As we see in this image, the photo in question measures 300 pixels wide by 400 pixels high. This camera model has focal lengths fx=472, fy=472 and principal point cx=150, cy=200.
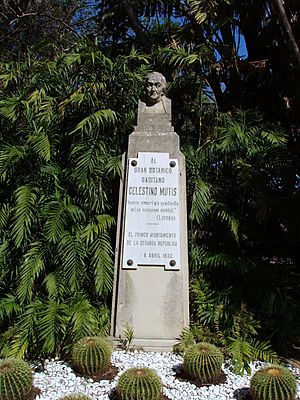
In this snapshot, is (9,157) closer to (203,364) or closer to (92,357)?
(92,357)

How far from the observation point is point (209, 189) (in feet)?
21.2

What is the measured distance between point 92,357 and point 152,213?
1.75 m

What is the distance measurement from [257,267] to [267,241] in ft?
3.92

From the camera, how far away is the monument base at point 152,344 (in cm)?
498

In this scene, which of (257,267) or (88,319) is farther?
(257,267)

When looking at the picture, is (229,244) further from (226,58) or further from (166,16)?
(166,16)

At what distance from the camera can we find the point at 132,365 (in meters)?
4.56

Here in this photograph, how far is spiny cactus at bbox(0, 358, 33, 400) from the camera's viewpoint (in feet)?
12.5

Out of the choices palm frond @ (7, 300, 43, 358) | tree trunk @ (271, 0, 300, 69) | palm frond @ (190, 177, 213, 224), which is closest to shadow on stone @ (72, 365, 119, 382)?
palm frond @ (7, 300, 43, 358)

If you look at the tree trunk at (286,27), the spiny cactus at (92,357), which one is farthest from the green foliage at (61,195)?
the tree trunk at (286,27)

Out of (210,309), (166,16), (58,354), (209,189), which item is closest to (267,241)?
(209,189)

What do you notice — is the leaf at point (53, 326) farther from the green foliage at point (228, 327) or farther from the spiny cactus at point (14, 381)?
the green foliage at point (228, 327)

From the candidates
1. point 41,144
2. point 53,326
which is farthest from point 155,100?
point 53,326

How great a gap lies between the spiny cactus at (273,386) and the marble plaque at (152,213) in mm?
1667
